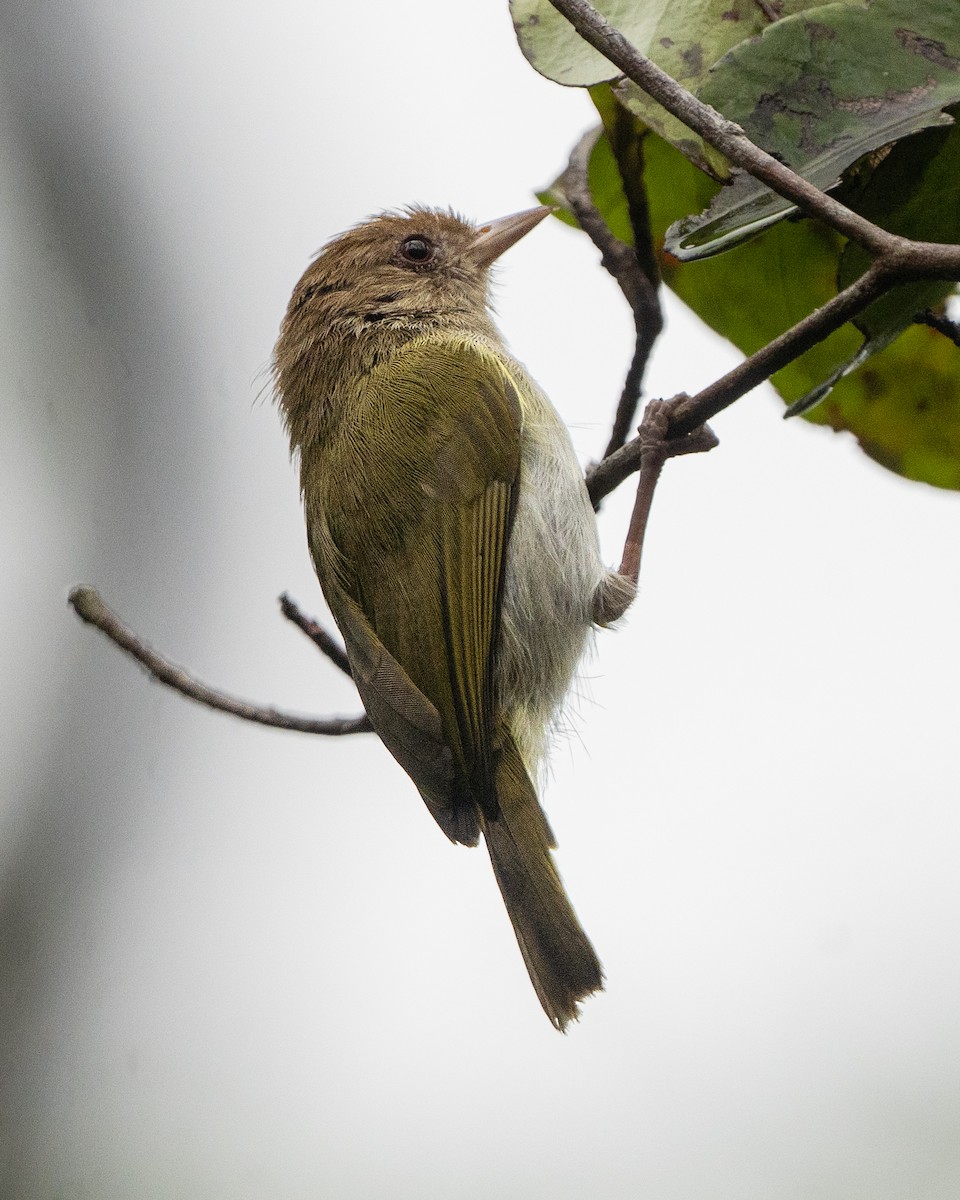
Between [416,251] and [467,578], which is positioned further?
[416,251]

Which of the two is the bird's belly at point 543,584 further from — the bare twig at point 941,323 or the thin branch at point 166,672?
the bare twig at point 941,323

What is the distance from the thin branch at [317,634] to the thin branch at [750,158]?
1.51m

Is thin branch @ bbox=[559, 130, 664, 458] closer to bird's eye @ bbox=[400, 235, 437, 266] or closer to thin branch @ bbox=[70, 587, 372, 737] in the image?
thin branch @ bbox=[70, 587, 372, 737]

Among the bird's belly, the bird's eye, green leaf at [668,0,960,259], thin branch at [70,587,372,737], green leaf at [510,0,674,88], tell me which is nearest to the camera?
green leaf at [668,0,960,259]

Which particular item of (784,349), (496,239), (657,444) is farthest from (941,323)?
(496,239)

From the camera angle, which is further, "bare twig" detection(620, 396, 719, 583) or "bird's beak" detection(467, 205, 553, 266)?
"bird's beak" detection(467, 205, 553, 266)

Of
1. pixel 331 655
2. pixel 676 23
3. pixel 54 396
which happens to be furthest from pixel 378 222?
pixel 676 23

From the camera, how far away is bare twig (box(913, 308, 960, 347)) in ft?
6.86

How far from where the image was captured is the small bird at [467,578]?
282 centimetres

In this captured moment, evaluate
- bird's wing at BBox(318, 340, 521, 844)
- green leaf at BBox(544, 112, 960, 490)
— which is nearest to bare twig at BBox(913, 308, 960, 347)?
green leaf at BBox(544, 112, 960, 490)

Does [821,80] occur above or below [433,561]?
above

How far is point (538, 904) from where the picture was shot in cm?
268

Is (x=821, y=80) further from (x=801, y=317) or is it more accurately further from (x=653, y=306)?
(x=653, y=306)

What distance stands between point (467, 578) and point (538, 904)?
0.71m
